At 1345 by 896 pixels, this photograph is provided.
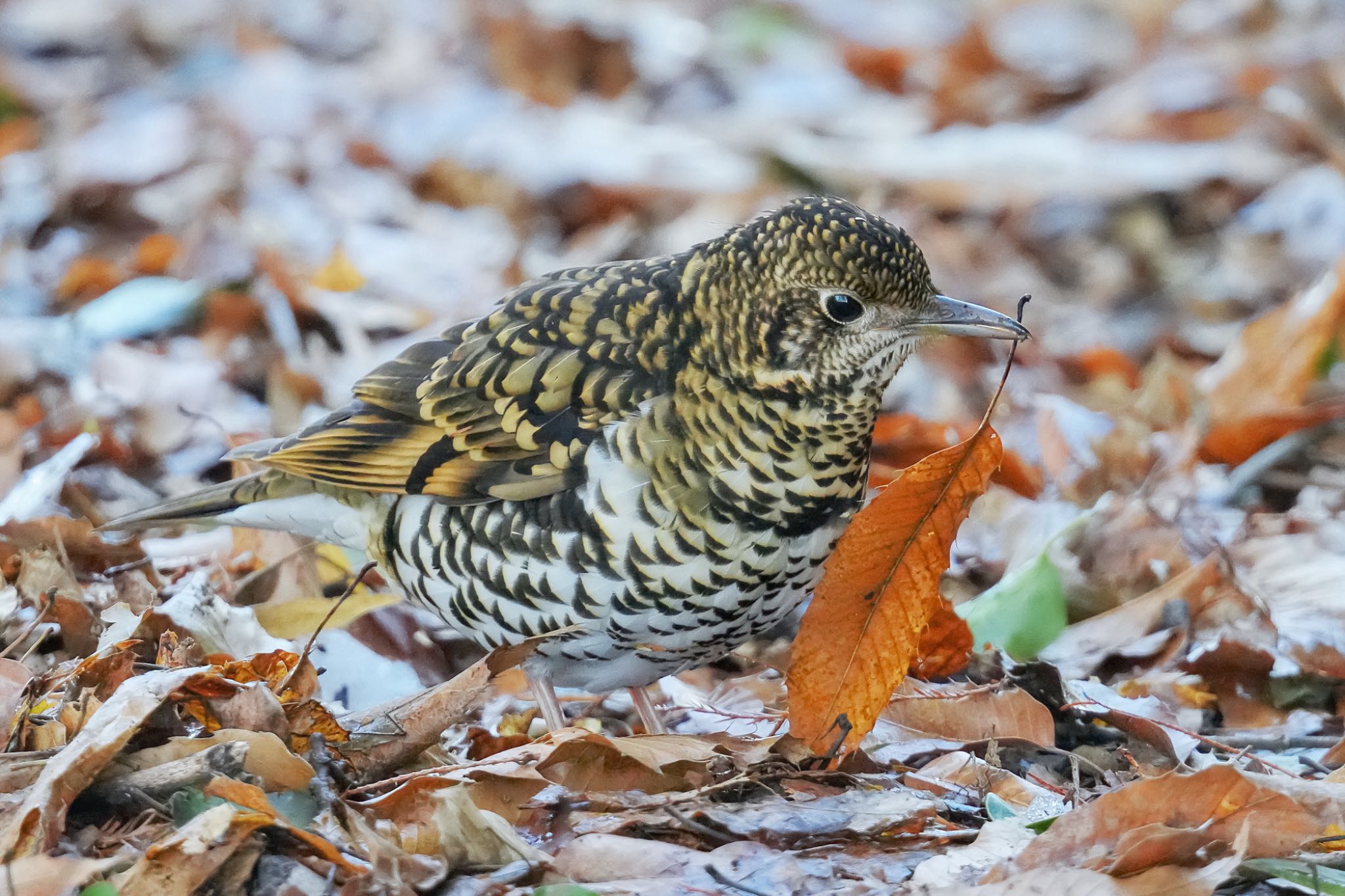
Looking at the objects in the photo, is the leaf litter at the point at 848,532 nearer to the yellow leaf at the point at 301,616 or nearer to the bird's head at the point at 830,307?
the yellow leaf at the point at 301,616

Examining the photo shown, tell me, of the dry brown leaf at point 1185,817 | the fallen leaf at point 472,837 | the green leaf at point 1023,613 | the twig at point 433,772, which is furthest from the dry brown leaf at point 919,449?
the fallen leaf at point 472,837

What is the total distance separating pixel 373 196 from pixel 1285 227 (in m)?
4.43

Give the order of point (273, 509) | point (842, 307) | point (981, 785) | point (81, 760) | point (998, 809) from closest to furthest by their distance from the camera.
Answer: point (81, 760), point (998, 809), point (981, 785), point (842, 307), point (273, 509)

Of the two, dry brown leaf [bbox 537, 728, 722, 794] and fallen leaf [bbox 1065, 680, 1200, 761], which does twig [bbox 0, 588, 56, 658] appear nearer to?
dry brown leaf [bbox 537, 728, 722, 794]

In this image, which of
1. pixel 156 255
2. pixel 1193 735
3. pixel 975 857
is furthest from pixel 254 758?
pixel 156 255

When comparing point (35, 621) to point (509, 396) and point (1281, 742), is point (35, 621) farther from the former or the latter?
point (1281, 742)

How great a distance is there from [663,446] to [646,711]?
804mm

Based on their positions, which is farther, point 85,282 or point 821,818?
point 85,282

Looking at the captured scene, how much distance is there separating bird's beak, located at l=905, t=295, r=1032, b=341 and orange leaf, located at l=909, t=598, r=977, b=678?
601mm

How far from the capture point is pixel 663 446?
3391mm

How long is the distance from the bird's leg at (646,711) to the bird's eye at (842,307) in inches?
44.0

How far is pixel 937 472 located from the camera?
302cm

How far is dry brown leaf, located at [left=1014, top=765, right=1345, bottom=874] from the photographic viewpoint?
2676mm

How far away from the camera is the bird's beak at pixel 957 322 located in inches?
129
